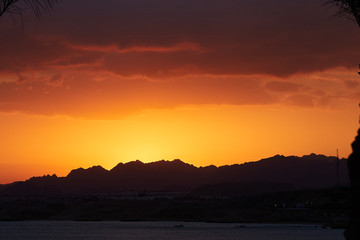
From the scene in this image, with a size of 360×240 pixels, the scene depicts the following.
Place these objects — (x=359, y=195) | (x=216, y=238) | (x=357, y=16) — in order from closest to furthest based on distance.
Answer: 1. (x=359, y=195)
2. (x=357, y=16)
3. (x=216, y=238)

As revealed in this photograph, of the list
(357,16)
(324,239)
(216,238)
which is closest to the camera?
(357,16)

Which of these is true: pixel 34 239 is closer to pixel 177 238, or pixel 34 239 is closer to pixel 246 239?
pixel 177 238

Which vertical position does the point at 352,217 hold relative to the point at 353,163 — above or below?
below

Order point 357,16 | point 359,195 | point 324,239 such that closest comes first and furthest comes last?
point 359,195
point 357,16
point 324,239

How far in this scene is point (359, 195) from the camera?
14.5 meters

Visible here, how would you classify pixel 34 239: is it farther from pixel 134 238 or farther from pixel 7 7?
pixel 7 7

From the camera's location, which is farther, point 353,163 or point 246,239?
point 246,239

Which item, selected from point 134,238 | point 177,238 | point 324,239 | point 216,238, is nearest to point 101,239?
point 134,238

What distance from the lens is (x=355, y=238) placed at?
47.7 ft

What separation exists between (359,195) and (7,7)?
9.50 meters

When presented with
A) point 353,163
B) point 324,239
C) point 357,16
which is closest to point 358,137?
point 353,163

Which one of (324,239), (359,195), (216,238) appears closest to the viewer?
(359,195)

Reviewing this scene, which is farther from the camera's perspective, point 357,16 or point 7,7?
point 357,16

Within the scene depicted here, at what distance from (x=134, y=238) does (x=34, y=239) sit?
2321cm
